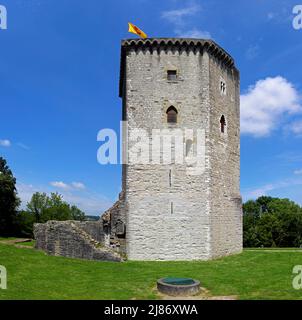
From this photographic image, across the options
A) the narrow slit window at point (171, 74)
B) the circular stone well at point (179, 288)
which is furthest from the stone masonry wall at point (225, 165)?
the circular stone well at point (179, 288)

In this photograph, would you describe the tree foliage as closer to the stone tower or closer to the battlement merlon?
the stone tower

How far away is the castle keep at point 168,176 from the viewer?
1825 centimetres

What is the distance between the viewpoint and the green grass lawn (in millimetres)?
11492

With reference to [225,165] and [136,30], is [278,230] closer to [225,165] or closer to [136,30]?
[225,165]

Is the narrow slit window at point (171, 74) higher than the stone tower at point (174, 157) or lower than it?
higher

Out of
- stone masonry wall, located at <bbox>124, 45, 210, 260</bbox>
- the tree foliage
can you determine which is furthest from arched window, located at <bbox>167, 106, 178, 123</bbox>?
the tree foliage

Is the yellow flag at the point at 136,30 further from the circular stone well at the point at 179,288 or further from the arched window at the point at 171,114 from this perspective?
the circular stone well at the point at 179,288

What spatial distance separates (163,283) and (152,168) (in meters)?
7.68

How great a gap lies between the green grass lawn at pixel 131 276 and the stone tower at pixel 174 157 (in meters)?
1.29

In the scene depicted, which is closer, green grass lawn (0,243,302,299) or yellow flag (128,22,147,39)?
green grass lawn (0,243,302,299)

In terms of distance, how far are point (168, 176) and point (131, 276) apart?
6.08 m

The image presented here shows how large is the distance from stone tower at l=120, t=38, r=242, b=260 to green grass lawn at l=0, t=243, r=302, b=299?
1.29 metres

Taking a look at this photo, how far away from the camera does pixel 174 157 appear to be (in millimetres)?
18828

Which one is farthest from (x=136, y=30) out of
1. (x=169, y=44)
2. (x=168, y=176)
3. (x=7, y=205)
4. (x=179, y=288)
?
(x=7, y=205)
